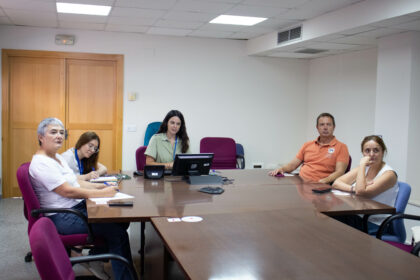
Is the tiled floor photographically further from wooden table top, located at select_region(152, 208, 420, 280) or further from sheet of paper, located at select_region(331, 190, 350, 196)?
sheet of paper, located at select_region(331, 190, 350, 196)

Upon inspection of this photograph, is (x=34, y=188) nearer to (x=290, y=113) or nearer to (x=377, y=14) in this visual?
(x=377, y=14)

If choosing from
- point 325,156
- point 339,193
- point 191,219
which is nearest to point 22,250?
point 191,219

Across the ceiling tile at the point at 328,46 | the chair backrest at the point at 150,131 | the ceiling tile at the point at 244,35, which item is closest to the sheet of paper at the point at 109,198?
the chair backrest at the point at 150,131

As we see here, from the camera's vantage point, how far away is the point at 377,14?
14.8ft

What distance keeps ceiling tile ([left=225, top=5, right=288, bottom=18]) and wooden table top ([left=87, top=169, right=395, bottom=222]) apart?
7.30 ft

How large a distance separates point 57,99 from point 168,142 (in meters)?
2.81

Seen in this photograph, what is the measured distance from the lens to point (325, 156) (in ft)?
14.6

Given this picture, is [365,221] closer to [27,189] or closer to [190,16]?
[27,189]

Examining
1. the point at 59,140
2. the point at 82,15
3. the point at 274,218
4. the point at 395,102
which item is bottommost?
the point at 274,218

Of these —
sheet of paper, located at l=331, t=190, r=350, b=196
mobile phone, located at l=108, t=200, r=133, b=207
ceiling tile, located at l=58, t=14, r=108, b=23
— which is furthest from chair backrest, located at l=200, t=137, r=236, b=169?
mobile phone, located at l=108, t=200, r=133, b=207

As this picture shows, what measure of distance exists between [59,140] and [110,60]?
153 inches

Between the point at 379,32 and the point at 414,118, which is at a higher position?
the point at 379,32

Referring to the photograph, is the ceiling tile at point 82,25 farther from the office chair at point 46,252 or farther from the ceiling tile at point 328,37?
the office chair at point 46,252

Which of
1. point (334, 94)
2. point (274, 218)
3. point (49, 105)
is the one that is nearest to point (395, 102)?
point (334, 94)
